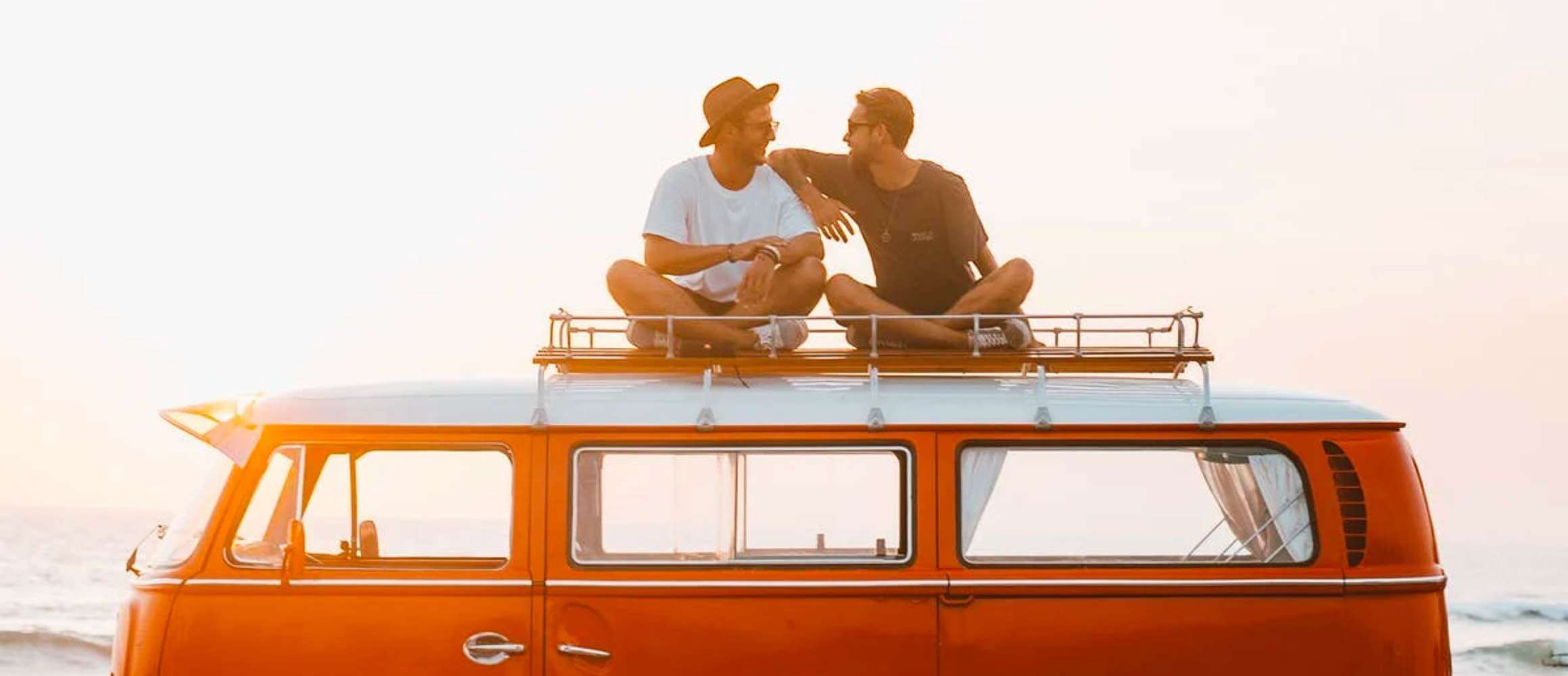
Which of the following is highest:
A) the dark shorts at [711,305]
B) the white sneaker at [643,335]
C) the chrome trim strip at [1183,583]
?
the dark shorts at [711,305]

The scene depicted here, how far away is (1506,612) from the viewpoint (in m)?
35.7

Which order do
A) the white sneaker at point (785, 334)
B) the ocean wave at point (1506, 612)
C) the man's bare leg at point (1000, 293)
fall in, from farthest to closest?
1. the ocean wave at point (1506, 612)
2. the man's bare leg at point (1000, 293)
3. the white sneaker at point (785, 334)

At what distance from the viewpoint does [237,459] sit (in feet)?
27.9

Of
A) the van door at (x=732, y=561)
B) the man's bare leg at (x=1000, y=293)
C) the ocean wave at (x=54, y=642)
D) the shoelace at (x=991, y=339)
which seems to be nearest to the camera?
the van door at (x=732, y=561)

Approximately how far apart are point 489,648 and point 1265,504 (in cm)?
323

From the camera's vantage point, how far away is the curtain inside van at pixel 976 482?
8.36m

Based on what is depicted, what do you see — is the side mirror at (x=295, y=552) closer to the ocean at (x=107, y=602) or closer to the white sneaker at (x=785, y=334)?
the white sneaker at (x=785, y=334)

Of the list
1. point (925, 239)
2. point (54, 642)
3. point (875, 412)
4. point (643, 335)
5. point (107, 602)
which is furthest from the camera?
point (107, 602)

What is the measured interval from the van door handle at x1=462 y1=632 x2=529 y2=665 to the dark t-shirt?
8.52 feet

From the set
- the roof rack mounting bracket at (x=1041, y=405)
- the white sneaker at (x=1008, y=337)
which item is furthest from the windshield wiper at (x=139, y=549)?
the roof rack mounting bracket at (x=1041, y=405)

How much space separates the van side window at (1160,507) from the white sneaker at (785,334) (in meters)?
1.11

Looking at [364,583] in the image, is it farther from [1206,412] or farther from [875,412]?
[1206,412]

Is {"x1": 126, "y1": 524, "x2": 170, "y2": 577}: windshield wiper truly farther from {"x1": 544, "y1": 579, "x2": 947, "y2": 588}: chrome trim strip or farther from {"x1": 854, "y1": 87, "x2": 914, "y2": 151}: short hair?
{"x1": 854, "y1": 87, "x2": 914, "y2": 151}: short hair

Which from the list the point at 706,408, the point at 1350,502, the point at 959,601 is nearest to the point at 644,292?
the point at 706,408
